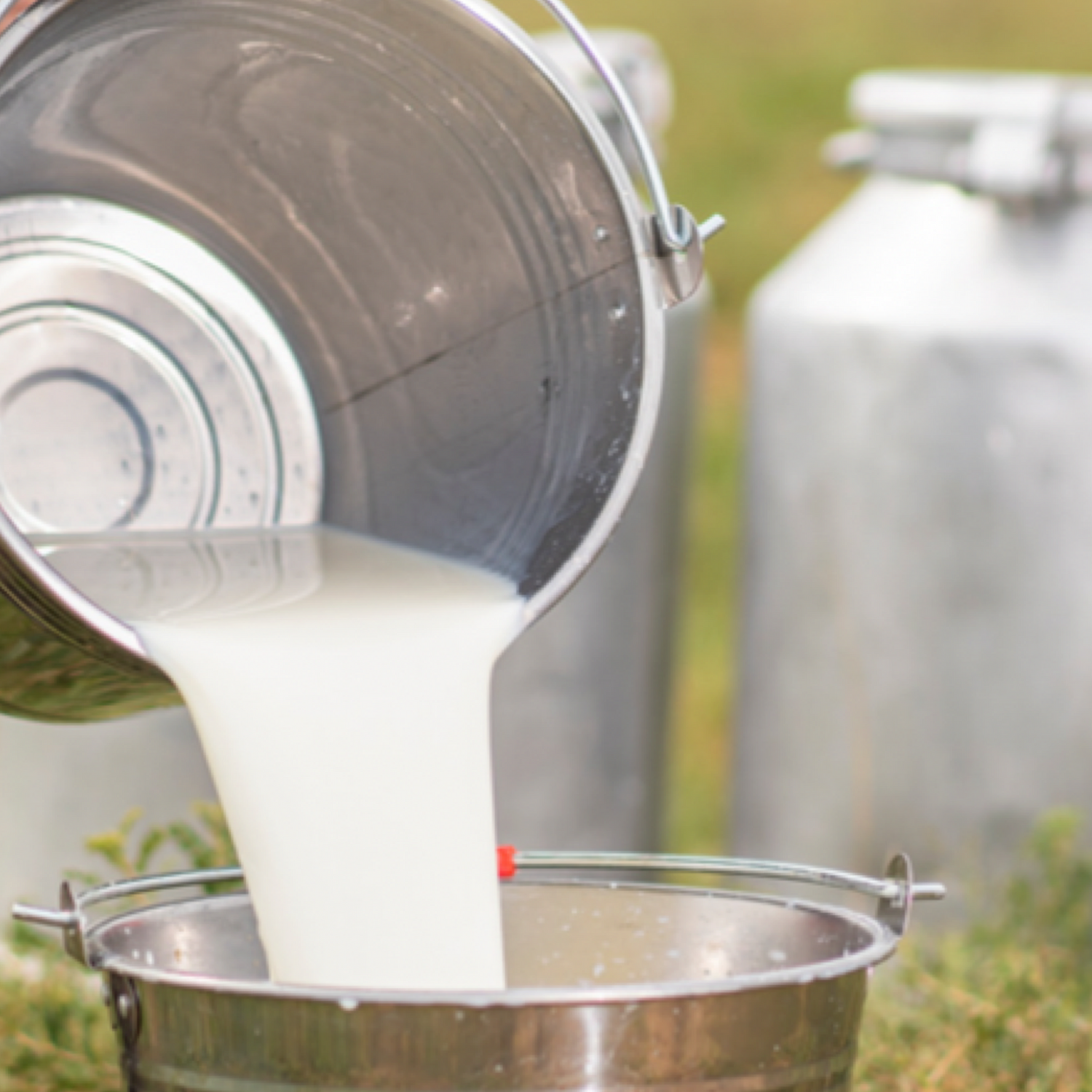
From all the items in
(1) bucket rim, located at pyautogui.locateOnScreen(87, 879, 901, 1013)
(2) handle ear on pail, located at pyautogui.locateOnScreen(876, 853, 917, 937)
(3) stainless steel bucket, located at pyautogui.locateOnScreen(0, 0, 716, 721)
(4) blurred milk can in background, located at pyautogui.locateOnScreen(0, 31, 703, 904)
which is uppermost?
(3) stainless steel bucket, located at pyautogui.locateOnScreen(0, 0, 716, 721)

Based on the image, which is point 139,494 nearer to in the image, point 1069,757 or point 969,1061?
point 969,1061

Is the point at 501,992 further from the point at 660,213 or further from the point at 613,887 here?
the point at 660,213

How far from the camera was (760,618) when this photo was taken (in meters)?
2.87

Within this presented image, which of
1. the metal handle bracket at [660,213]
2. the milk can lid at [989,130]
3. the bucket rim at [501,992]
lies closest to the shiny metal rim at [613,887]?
the bucket rim at [501,992]

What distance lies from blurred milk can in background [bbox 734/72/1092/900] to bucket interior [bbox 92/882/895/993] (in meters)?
1.17

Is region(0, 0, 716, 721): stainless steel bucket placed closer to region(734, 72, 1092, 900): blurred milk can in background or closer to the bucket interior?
the bucket interior

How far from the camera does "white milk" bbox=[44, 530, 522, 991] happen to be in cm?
139

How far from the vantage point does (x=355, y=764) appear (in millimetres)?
1431

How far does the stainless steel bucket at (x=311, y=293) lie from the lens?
154cm

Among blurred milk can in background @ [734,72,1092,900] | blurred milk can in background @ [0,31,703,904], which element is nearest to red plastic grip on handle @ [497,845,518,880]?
blurred milk can in background @ [0,31,703,904]

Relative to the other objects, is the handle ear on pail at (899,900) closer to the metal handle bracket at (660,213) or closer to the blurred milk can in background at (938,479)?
the metal handle bracket at (660,213)

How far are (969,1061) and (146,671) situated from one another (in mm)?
869

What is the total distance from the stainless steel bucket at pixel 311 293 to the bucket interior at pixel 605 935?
19 centimetres

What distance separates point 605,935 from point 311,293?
624mm
